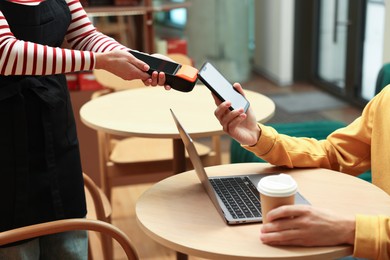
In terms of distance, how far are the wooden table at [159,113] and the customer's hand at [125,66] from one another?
620 mm

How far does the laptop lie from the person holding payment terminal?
95 mm

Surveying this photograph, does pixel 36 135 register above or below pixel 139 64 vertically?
below

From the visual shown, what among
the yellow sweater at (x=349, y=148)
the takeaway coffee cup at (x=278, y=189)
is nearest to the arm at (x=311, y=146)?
the yellow sweater at (x=349, y=148)

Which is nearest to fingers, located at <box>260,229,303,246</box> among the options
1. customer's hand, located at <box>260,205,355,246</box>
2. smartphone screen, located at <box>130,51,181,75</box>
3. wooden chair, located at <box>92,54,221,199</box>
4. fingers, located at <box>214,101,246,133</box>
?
customer's hand, located at <box>260,205,355,246</box>

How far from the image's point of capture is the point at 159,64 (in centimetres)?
155

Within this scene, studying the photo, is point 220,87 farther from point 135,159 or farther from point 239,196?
point 135,159

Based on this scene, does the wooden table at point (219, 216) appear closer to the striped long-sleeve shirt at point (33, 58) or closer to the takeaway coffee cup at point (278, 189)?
the takeaway coffee cup at point (278, 189)

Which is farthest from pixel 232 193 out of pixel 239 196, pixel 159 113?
pixel 159 113

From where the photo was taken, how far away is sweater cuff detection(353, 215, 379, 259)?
125cm

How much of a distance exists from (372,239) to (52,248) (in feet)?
2.74

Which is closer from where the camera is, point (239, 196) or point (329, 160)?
point (239, 196)

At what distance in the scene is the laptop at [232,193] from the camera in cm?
138

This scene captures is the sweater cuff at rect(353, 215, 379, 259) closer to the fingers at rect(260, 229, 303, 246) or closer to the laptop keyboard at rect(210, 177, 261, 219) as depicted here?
the fingers at rect(260, 229, 303, 246)

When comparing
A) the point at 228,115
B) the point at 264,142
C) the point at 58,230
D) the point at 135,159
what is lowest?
the point at 135,159
